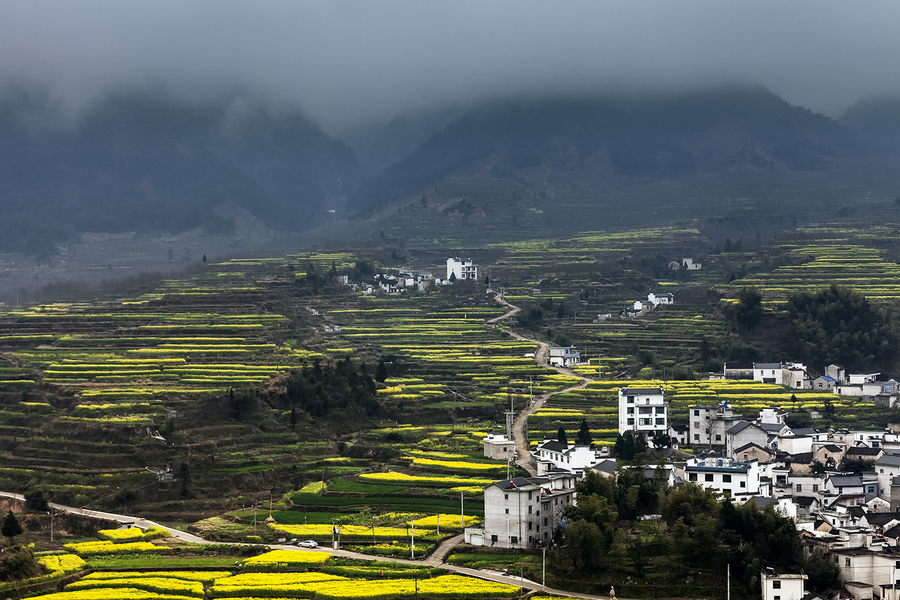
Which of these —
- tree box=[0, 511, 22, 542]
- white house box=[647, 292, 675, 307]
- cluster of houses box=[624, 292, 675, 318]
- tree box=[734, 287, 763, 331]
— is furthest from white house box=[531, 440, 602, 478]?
white house box=[647, 292, 675, 307]

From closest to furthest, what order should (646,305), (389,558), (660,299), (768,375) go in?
(389,558) < (768,375) < (660,299) < (646,305)

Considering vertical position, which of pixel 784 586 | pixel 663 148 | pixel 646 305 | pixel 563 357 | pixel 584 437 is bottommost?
pixel 784 586

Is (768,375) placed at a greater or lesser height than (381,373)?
lesser

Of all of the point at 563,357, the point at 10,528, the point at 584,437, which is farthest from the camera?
the point at 563,357

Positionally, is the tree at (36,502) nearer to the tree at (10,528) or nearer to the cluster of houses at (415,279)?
the tree at (10,528)

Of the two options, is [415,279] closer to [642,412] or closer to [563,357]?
[563,357]

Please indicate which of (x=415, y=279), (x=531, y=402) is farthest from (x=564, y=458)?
(x=415, y=279)

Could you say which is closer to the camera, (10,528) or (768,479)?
(10,528)

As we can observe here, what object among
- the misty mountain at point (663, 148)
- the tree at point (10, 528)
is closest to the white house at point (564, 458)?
the tree at point (10, 528)
